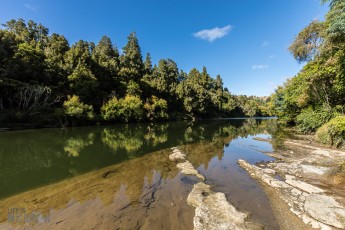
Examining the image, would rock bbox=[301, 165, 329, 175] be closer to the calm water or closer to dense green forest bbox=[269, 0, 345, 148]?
the calm water

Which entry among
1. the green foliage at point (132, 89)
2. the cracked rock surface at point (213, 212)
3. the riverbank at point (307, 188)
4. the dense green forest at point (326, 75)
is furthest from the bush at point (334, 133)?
the green foliage at point (132, 89)

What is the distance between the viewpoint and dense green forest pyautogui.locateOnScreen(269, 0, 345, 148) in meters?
10.8

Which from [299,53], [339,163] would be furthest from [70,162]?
[299,53]

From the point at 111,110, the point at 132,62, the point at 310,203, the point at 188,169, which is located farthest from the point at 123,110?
the point at 310,203

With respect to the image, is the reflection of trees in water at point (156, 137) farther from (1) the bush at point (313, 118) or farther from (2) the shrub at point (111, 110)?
(2) the shrub at point (111, 110)

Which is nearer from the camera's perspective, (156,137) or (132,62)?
(156,137)

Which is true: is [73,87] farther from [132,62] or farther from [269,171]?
[269,171]

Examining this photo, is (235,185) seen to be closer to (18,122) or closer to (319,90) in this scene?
(319,90)

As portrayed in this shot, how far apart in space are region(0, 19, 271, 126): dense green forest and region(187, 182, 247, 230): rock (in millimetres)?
28520

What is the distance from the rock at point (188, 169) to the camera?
7.91 m

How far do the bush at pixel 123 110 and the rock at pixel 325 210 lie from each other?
3354cm

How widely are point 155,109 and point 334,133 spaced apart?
3723 cm

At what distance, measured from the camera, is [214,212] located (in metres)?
4.74

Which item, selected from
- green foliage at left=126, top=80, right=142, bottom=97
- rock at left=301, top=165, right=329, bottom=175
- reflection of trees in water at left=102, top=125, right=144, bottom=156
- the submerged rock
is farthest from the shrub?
rock at left=301, top=165, right=329, bottom=175
